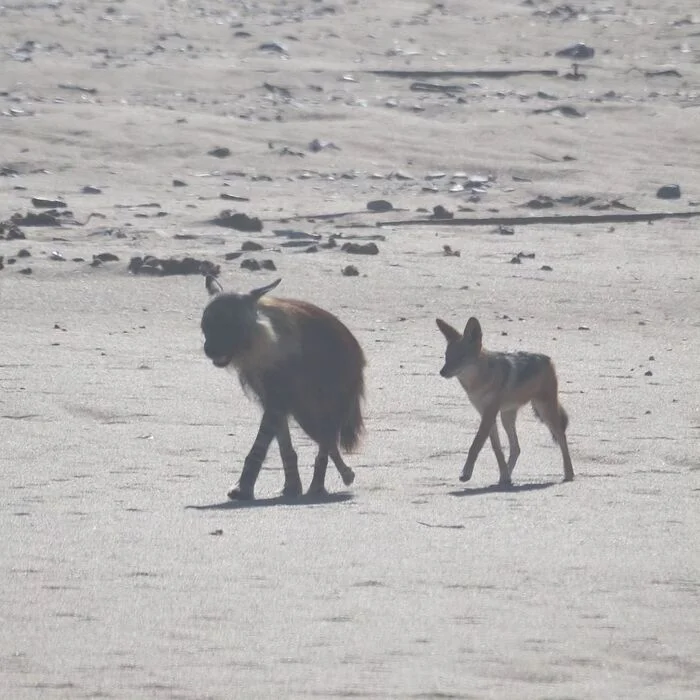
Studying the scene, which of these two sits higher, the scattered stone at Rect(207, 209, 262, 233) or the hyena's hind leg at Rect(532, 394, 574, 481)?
the hyena's hind leg at Rect(532, 394, 574, 481)

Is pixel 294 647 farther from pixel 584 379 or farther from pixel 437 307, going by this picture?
pixel 437 307

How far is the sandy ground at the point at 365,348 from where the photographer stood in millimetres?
5570

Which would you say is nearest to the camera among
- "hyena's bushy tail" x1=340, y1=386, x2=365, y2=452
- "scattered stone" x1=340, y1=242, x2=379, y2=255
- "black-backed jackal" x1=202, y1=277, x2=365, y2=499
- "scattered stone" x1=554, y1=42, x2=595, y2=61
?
"black-backed jackal" x1=202, y1=277, x2=365, y2=499

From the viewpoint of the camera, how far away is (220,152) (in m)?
19.8

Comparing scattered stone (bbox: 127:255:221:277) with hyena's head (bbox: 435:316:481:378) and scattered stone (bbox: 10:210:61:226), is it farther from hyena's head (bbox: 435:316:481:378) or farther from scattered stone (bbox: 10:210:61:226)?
hyena's head (bbox: 435:316:481:378)

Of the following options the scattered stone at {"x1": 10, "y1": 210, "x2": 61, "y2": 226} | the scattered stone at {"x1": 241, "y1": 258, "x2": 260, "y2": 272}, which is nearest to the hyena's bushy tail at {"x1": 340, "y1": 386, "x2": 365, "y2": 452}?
the scattered stone at {"x1": 241, "y1": 258, "x2": 260, "y2": 272}

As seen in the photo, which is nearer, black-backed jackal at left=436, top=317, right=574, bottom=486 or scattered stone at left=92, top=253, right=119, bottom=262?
black-backed jackal at left=436, top=317, right=574, bottom=486

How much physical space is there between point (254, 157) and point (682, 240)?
5462 mm

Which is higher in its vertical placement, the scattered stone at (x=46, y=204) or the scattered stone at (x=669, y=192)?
the scattered stone at (x=46, y=204)

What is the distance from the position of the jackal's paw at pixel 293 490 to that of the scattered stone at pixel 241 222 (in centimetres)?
770

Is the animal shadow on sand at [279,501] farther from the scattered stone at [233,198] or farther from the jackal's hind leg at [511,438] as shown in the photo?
the scattered stone at [233,198]

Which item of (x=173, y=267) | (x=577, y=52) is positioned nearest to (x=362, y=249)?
(x=173, y=267)

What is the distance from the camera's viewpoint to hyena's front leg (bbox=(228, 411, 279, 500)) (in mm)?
8164

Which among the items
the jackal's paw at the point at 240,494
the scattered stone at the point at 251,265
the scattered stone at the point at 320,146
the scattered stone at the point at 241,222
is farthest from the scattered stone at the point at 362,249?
the jackal's paw at the point at 240,494
